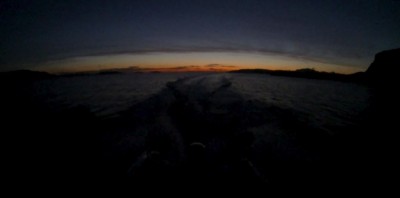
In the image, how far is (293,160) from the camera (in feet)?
23.8

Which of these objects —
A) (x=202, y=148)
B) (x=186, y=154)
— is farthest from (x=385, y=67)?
(x=186, y=154)

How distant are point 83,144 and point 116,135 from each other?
165 cm

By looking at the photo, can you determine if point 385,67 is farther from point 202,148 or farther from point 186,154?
point 186,154

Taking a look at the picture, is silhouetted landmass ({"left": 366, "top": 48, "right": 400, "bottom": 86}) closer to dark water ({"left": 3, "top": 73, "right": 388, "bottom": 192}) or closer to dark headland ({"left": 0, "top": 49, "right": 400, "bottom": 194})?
dark water ({"left": 3, "top": 73, "right": 388, "bottom": 192})

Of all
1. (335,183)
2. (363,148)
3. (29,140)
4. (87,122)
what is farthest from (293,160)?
(29,140)

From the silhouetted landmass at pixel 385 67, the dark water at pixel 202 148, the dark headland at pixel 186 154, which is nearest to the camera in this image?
the dark headland at pixel 186 154

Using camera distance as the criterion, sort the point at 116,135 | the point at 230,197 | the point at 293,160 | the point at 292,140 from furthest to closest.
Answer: the point at 116,135 < the point at 292,140 < the point at 293,160 < the point at 230,197

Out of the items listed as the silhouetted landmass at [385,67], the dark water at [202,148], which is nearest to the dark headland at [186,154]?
the dark water at [202,148]

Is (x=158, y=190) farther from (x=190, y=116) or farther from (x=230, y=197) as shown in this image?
(x=190, y=116)

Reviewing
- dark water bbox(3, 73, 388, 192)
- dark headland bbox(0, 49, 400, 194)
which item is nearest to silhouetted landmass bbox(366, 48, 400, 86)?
dark water bbox(3, 73, 388, 192)

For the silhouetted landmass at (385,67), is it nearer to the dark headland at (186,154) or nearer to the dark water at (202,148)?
the dark water at (202,148)

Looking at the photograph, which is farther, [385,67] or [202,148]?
[385,67]

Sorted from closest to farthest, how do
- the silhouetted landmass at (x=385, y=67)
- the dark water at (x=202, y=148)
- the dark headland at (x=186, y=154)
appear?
1. the dark headland at (x=186, y=154)
2. the dark water at (x=202, y=148)
3. the silhouetted landmass at (x=385, y=67)

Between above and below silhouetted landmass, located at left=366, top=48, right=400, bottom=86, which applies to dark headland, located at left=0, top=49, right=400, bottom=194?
below
